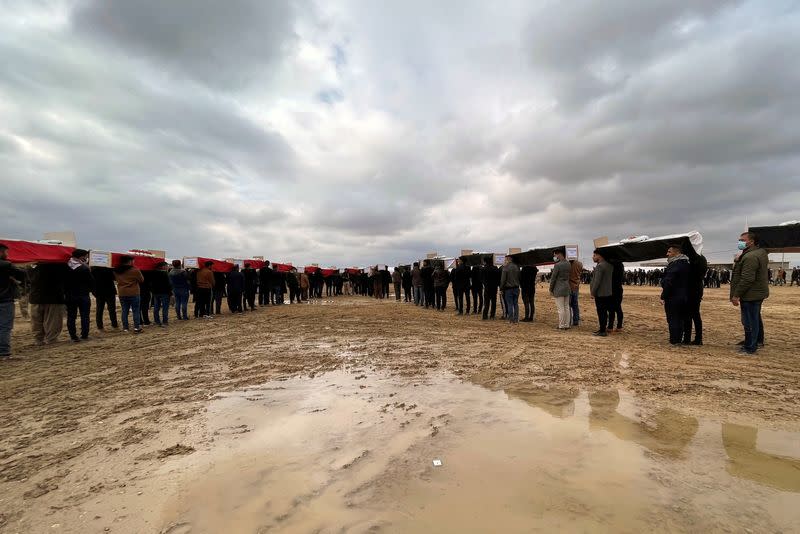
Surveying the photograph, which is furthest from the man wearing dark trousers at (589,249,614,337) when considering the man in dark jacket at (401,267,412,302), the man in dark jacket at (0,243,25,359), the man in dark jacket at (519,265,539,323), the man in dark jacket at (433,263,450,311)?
the man in dark jacket at (0,243,25,359)

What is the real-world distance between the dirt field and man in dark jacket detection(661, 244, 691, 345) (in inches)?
21.1

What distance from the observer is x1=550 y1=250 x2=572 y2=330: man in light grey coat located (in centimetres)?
913

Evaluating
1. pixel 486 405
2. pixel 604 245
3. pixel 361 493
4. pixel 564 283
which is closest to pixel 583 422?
pixel 486 405

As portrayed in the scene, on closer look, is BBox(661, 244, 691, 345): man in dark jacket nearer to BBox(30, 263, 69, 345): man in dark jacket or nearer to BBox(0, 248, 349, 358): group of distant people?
BBox(0, 248, 349, 358): group of distant people

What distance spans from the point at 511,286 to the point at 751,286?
5171 millimetres

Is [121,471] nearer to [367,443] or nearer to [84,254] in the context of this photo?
[367,443]

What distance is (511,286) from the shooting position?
10.5m

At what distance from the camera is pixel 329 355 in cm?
637

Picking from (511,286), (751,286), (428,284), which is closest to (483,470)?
(751,286)

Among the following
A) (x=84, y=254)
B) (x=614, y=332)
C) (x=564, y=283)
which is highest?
(x=84, y=254)

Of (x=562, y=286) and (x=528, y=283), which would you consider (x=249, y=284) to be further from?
(x=562, y=286)

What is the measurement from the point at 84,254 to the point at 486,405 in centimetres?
978

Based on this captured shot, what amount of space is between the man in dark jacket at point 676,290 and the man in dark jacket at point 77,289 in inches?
491

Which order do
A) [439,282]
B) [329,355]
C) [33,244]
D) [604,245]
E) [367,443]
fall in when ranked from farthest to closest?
[439,282] < [604,245] < [33,244] < [329,355] < [367,443]
